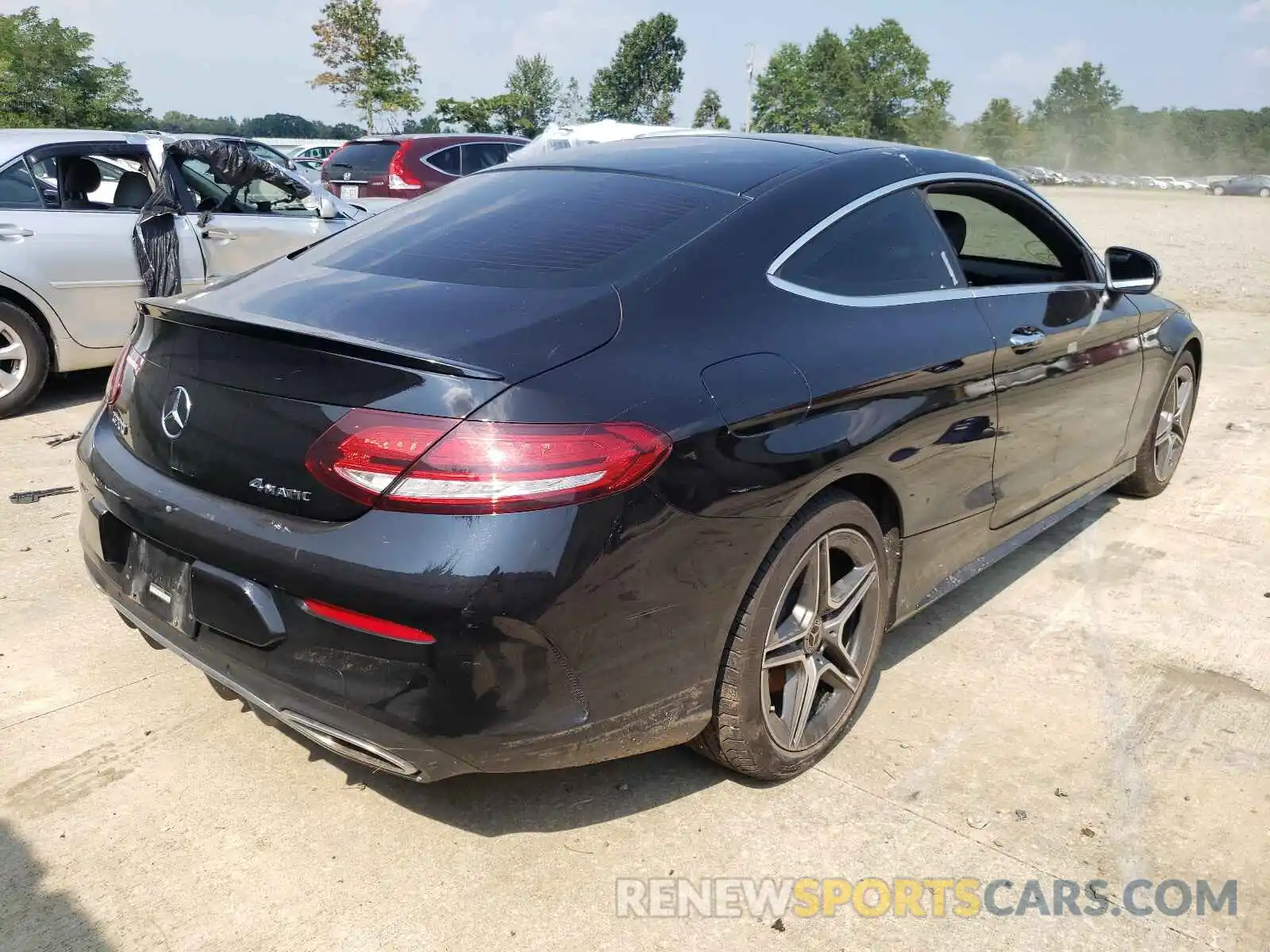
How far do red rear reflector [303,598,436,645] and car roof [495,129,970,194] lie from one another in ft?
4.82

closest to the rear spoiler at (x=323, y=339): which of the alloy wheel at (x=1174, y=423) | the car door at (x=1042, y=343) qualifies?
the car door at (x=1042, y=343)

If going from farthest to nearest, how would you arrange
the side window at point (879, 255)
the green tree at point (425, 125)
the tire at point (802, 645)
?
the green tree at point (425, 125) < the side window at point (879, 255) < the tire at point (802, 645)

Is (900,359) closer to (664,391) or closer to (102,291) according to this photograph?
(664,391)

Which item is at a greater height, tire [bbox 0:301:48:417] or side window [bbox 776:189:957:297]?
side window [bbox 776:189:957:297]

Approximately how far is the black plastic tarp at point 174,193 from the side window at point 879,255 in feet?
15.8

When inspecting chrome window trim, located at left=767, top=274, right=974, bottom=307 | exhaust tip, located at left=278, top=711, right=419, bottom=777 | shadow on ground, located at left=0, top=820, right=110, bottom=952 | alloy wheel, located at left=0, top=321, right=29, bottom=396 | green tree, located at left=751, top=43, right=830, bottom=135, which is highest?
green tree, located at left=751, top=43, right=830, bottom=135

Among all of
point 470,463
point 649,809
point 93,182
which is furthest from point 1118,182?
point 470,463

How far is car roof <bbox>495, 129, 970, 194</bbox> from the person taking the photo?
2.81 meters

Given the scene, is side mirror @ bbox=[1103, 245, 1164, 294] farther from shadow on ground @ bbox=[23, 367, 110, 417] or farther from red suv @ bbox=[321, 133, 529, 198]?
red suv @ bbox=[321, 133, 529, 198]

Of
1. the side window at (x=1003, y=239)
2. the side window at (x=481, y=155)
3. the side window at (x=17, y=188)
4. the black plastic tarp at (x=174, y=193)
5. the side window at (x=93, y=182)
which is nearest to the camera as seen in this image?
the side window at (x=1003, y=239)

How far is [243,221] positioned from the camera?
667 centimetres

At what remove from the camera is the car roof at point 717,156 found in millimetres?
2811

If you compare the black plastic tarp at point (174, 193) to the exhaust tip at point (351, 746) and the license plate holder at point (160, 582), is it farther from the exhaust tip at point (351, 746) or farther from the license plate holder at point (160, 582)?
the exhaust tip at point (351, 746)

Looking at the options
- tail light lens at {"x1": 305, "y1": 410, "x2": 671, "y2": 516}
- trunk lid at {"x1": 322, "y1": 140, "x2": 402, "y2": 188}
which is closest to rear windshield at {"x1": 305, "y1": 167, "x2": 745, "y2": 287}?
tail light lens at {"x1": 305, "y1": 410, "x2": 671, "y2": 516}
